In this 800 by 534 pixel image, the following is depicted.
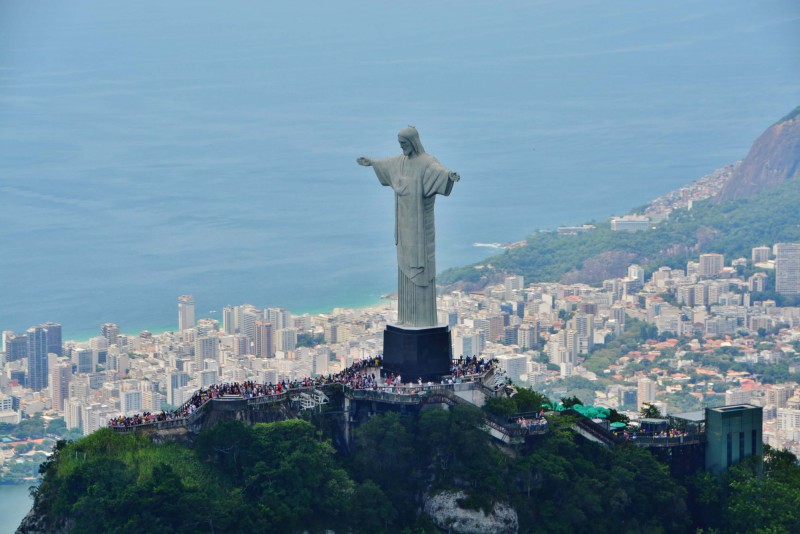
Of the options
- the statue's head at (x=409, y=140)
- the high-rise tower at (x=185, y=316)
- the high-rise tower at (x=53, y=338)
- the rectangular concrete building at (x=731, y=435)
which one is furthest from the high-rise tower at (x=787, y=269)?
the statue's head at (x=409, y=140)

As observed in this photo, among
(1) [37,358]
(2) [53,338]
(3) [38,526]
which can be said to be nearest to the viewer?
(3) [38,526]

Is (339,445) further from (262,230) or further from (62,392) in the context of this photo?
(262,230)

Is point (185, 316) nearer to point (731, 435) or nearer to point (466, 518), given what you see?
point (731, 435)

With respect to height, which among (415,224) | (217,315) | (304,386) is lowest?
(217,315)

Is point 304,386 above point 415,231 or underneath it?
underneath

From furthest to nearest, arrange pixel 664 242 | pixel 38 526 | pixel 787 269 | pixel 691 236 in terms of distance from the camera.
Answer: pixel 691 236
pixel 664 242
pixel 787 269
pixel 38 526

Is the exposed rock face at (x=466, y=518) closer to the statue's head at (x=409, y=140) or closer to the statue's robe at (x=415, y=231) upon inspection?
the statue's robe at (x=415, y=231)

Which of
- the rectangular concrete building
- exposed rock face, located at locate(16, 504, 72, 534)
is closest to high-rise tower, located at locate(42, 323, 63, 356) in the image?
exposed rock face, located at locate(16, 504, 72, 534)

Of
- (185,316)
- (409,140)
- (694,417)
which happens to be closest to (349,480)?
(409,140)
